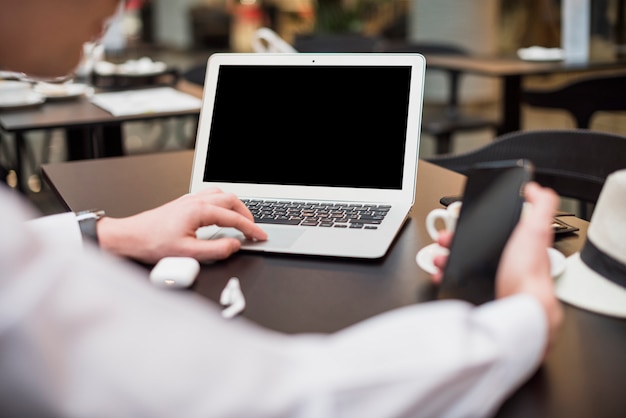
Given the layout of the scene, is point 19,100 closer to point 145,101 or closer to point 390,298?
point 145,101

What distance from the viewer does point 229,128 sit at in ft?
4.38

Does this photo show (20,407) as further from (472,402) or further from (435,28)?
(435,28)

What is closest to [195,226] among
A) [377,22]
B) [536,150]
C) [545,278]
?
[545,278]

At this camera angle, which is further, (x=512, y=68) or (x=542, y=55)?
(x=542, y=55)

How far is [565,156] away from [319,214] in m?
0.84

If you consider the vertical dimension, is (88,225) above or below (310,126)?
below

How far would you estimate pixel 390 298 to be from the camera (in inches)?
35.1

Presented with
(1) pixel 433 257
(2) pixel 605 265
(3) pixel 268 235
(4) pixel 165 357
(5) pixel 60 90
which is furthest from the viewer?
(5) pixel 60 90

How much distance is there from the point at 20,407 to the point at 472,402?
0.32 meters

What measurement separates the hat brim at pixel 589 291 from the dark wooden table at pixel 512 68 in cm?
267

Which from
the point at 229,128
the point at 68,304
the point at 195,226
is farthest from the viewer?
the point at 229,128

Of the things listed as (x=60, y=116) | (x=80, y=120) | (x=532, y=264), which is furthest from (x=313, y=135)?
(x=60, y=116)

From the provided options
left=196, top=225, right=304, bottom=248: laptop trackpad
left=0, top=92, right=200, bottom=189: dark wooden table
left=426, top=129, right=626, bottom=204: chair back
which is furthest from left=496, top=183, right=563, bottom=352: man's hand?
left=0, top=92, right=200, bottom=189: dark wooden table

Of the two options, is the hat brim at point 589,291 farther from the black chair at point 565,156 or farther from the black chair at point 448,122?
the black chair at point 448,122
